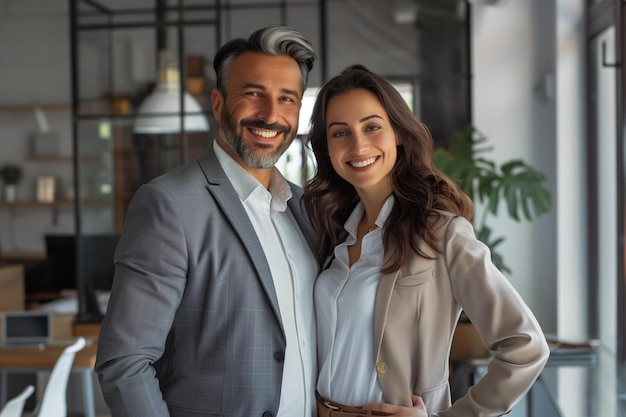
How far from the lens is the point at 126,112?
20.7 ft

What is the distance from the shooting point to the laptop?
15.5ft

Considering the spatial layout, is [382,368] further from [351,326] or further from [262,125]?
[262,125]

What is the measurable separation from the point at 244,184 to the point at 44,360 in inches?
109

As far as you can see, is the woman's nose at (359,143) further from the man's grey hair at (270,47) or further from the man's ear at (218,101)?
the man's ear at (218,101)

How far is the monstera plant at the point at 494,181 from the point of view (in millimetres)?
5352

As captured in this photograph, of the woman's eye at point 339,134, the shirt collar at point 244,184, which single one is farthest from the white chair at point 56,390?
the woman's eye at point 339,134

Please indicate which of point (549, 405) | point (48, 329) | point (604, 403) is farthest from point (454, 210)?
point (48, 329)

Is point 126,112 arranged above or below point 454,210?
above

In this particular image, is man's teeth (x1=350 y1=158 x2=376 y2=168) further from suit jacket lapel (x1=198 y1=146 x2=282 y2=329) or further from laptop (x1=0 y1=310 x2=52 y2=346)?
laptop (x1=0 y1=310 x2=52 y2=346)

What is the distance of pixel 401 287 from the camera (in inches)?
73.8

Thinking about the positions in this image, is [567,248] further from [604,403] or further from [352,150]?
[352,150]

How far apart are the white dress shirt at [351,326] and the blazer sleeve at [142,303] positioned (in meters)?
0.38

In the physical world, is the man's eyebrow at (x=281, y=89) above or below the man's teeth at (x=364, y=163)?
above

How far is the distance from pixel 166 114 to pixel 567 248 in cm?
315
